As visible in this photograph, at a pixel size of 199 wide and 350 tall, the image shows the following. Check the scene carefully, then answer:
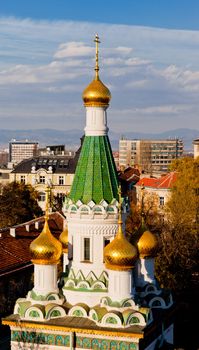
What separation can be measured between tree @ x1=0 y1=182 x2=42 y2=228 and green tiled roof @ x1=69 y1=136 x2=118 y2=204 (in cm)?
2299

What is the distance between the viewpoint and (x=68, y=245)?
16422 mm

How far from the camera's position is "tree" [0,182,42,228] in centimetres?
4066

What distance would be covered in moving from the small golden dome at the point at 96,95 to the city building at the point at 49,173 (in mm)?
37785

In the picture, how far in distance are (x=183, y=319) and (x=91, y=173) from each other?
11.4m

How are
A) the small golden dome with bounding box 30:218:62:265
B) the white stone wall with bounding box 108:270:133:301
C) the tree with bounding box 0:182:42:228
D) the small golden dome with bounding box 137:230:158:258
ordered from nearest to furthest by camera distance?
the white stone wall with bounding box 108:270:133:301 < the small golden dome with bounding box 30:218:62:265 < the small golden dome with bounding box 137:230:158:258 < the tree with bounding box 0:182:42:228

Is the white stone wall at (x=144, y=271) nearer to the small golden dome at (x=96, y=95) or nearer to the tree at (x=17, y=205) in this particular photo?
the small golden dome at (x=96, y=95)

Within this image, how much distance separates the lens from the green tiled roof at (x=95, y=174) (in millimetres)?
16062

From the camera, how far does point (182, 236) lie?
1233 inches

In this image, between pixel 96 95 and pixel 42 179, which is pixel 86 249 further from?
pixel 42 179

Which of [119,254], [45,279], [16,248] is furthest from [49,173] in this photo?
[119,254]

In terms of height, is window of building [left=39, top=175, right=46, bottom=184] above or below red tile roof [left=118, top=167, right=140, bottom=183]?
below

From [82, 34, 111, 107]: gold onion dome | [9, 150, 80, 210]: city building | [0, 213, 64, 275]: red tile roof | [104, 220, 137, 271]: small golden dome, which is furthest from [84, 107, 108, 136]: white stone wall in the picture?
[9, 150, 80, 210]: city building

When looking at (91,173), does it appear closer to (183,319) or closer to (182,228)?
(183,319)

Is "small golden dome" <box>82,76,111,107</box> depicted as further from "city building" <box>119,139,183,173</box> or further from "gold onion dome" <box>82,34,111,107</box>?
"city building" <box>119,139,183,173</box>
